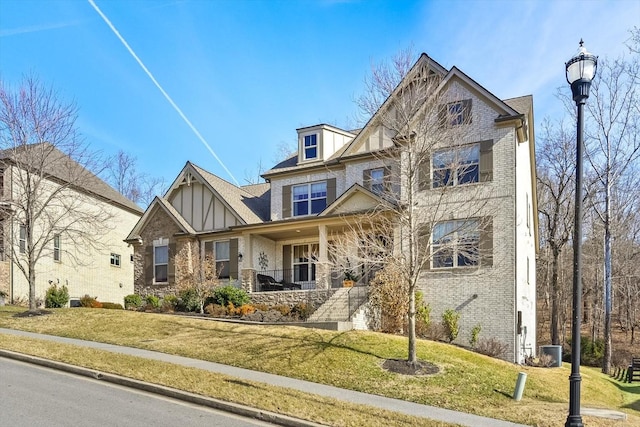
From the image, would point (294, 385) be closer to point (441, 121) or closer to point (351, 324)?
point (351, 324)

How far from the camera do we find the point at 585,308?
46.5 meters

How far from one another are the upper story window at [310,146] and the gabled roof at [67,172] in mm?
9548

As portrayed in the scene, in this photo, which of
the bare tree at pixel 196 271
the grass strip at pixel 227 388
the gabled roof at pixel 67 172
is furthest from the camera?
the bare tree at pixel 196 271

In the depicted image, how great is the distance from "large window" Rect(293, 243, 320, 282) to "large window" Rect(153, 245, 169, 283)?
6335mm

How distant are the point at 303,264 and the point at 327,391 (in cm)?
1418

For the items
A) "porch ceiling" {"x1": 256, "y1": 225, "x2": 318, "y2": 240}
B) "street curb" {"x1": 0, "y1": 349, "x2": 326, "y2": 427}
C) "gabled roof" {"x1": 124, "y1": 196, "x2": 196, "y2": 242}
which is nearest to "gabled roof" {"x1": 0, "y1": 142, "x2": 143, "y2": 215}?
"gabled roof" {"x1": 124, "y1": 196, "x2": 196, "y2": 242}

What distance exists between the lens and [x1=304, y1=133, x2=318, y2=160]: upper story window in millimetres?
24875

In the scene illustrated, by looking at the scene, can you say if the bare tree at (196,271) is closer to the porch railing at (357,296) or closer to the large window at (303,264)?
the large window at (303,264)

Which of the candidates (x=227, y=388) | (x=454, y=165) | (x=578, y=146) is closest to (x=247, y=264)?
(x=454, y=165)

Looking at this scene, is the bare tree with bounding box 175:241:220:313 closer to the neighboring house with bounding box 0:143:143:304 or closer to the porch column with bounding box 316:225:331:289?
the neighboring house with bounding box 0:143:143:304

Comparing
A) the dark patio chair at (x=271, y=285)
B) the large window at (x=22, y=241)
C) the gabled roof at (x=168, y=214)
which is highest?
the gabled roof at (x=168, y=214)

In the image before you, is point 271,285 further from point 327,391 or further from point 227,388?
point 227,388

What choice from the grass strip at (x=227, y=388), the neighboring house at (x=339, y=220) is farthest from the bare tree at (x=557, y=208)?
the grass strip at (x=227, y=388)

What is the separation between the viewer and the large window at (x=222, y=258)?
24.1 m
